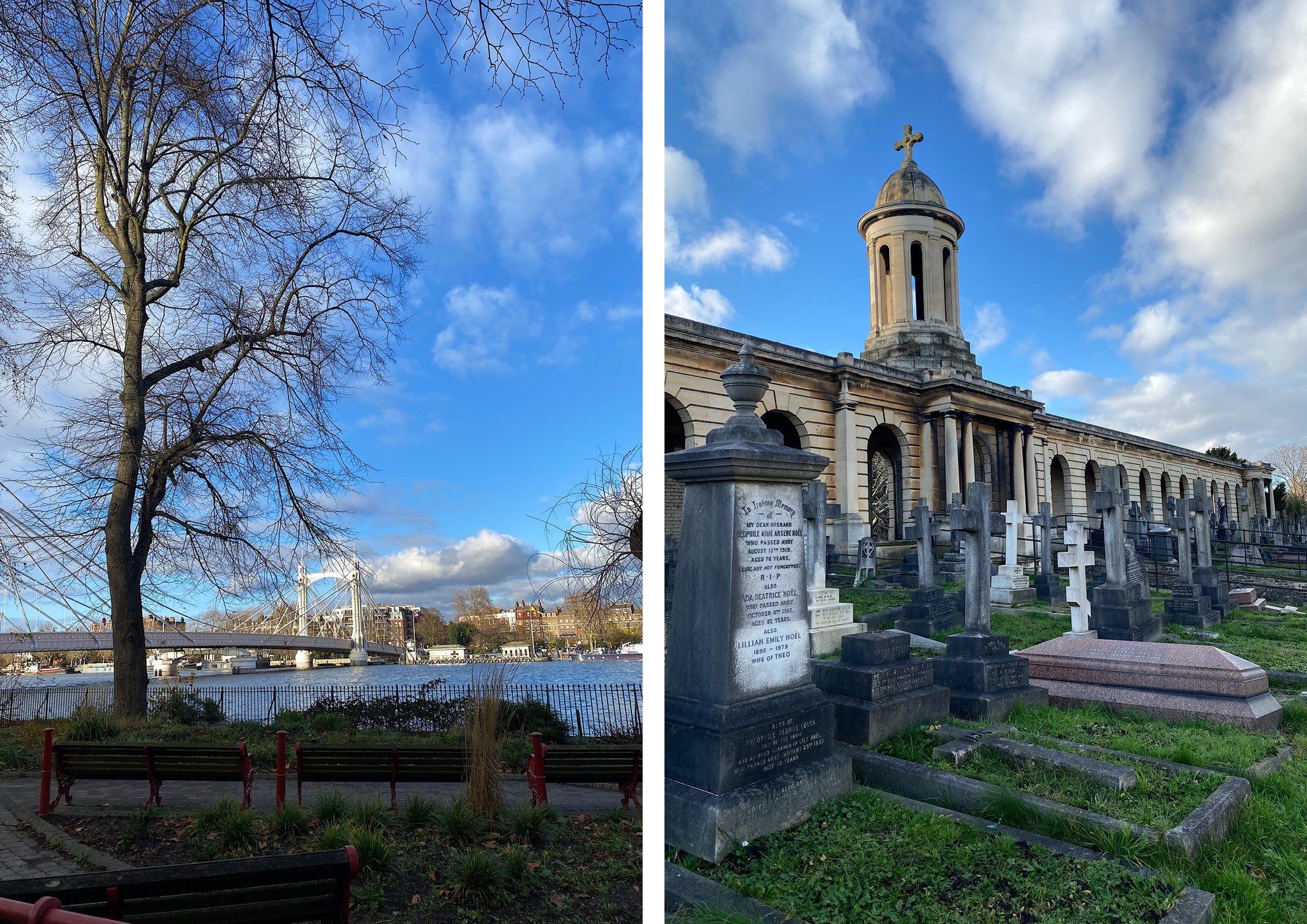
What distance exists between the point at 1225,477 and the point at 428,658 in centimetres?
694

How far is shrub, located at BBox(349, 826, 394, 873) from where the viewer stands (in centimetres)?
326

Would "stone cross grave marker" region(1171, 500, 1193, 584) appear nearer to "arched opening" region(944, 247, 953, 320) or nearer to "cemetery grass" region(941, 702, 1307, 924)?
"cemetery grass" region(941, 702, 1307, 924)

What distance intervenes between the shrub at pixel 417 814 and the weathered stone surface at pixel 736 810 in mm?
1412

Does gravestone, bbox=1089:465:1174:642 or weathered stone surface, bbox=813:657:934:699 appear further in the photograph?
gravestone, bbox=1089:465:1174:642

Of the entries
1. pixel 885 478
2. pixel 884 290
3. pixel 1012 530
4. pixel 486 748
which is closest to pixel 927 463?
pixel 885 478

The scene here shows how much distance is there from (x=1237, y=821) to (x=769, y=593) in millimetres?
2306

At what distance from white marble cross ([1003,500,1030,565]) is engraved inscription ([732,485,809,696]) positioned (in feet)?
26.2

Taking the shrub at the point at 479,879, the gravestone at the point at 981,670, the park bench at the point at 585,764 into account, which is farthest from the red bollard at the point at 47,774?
the gravestone at the point at 981,670

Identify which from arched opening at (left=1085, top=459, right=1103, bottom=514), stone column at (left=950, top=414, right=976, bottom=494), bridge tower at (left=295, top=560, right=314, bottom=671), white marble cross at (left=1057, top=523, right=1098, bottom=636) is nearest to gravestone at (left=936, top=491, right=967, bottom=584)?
white marble cross at (left=1057, top=523, right=1098, bottom=636)

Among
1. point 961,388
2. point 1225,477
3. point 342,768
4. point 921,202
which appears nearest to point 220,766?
point 342,768

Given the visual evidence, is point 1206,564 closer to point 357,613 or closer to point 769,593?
point 769,593

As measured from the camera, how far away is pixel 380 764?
4.00 metres

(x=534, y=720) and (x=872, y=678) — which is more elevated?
(x=872, y=678)

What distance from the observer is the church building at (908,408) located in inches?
487
